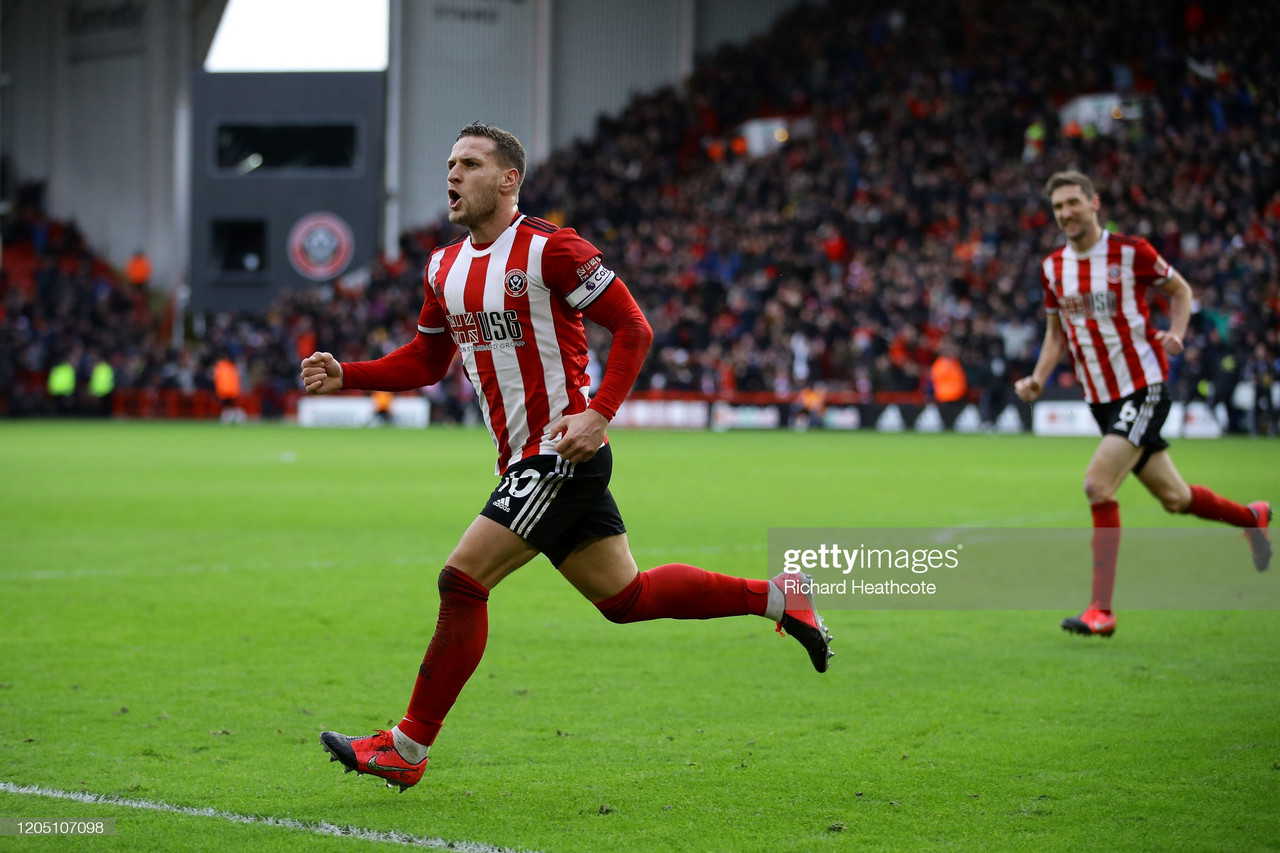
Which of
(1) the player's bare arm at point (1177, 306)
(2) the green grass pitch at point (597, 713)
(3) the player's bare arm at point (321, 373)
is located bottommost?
(2) the green grass pitch at point (597, 713)

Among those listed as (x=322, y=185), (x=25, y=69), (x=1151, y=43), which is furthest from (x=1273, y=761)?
(x=25, y=69)

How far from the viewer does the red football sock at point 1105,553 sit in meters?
7.33

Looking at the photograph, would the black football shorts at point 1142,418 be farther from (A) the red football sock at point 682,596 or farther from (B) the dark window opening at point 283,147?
(B) the dark window opening at point 283,147

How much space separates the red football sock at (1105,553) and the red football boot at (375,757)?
14.0 ft

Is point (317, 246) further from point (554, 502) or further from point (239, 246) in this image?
point (554, 502)

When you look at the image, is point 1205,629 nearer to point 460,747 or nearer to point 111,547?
point 460,747

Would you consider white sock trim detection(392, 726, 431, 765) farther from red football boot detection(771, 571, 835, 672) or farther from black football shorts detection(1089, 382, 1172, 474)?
black football shorts detection(1089, 382, 1172, 474)

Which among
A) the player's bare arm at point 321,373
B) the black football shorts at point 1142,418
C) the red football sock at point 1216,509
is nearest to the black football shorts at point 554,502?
the player's bare arm at point 321,373

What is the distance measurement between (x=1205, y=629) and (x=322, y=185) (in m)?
38.4

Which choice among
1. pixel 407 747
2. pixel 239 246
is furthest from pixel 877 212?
pixel 407 747

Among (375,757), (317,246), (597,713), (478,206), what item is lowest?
(597,713)

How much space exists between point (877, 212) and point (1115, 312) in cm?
2747

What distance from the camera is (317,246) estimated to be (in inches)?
1672

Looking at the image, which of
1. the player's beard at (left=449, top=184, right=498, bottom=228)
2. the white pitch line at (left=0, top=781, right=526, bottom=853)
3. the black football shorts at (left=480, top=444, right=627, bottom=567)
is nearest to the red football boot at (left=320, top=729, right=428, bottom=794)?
the white pitch line at (left=0, top=781, right=526, bottom=853)
